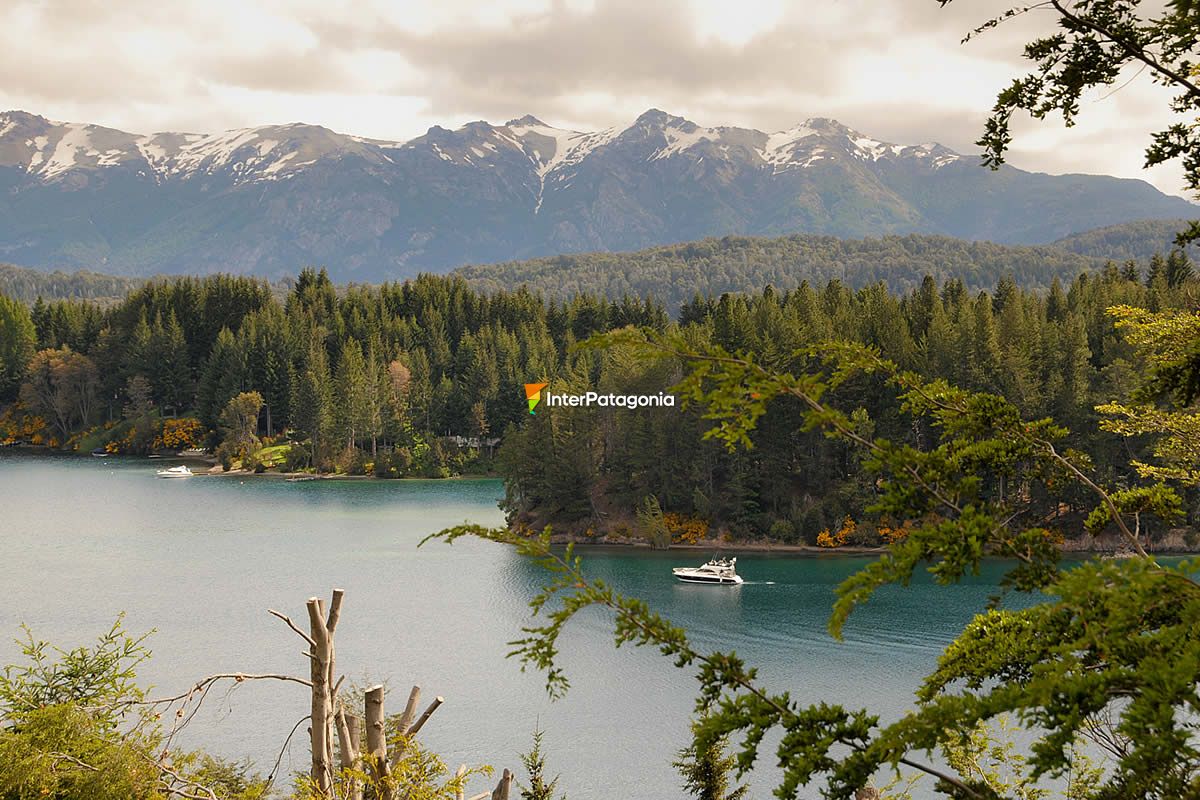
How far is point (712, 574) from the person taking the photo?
4538 centimetres

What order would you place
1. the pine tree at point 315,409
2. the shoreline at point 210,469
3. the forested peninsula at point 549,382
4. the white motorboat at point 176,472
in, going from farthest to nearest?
1. the pine tree at point 315,409
2. the shoreline at point 210,469
3. the white motorboat at point 176,472
4. the forested peninsula at point 549,382

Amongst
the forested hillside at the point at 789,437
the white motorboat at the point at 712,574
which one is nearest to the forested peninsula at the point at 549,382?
the forested hillside at the point at 789,437

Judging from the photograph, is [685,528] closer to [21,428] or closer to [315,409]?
[315,409]

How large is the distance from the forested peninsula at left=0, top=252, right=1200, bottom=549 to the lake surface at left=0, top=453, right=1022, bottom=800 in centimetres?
496

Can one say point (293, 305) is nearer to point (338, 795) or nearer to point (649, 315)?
point (649, 315)

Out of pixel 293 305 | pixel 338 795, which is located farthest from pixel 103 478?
pixel 338 795

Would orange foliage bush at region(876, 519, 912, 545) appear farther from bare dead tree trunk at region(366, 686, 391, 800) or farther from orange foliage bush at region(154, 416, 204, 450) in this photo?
orange foliage bush at region(154, 416, 204, 450)

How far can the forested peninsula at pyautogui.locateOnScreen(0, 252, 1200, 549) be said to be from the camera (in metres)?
55.0

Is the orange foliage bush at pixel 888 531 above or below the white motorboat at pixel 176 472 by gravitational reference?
above

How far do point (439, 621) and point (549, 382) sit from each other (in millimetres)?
41342

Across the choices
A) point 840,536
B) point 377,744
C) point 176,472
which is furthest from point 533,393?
point 377,744

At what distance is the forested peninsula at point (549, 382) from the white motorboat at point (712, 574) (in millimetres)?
8121

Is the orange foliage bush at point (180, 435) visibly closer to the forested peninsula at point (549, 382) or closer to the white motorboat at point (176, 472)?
the forested peninsula at point (549, 382)

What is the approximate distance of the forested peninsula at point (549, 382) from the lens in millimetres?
54969
